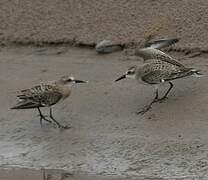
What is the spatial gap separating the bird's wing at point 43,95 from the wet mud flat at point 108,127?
0.96ft

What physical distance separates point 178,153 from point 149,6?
139 inches

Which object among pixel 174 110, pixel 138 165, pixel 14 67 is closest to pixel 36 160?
pixel 138 165

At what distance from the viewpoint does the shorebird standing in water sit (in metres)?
8.37

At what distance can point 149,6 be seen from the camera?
417 inches

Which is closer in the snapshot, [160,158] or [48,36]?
[160,158]

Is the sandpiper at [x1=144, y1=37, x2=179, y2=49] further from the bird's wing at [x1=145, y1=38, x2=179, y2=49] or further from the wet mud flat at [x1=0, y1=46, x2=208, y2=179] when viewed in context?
the wet mud flat at [x1=0, y1=46, x2=208, y2=179]

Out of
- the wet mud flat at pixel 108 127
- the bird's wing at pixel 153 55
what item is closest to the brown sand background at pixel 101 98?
the wet mud flat at pixel 108 127

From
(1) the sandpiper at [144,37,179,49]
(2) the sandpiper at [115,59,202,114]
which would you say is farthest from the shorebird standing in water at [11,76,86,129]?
(1) the sandpiper at [144,37,179,49]

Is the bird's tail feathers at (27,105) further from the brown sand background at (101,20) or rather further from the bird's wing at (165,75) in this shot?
the brown sand background at (101,20)

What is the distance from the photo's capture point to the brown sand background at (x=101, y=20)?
10266 millimetres

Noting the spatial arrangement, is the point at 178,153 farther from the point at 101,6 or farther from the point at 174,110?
the point at 101,6

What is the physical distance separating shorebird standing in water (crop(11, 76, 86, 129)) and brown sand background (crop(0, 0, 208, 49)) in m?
2.00

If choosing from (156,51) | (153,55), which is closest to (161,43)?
(156,51)

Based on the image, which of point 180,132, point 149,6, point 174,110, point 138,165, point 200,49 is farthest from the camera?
point 149,6
